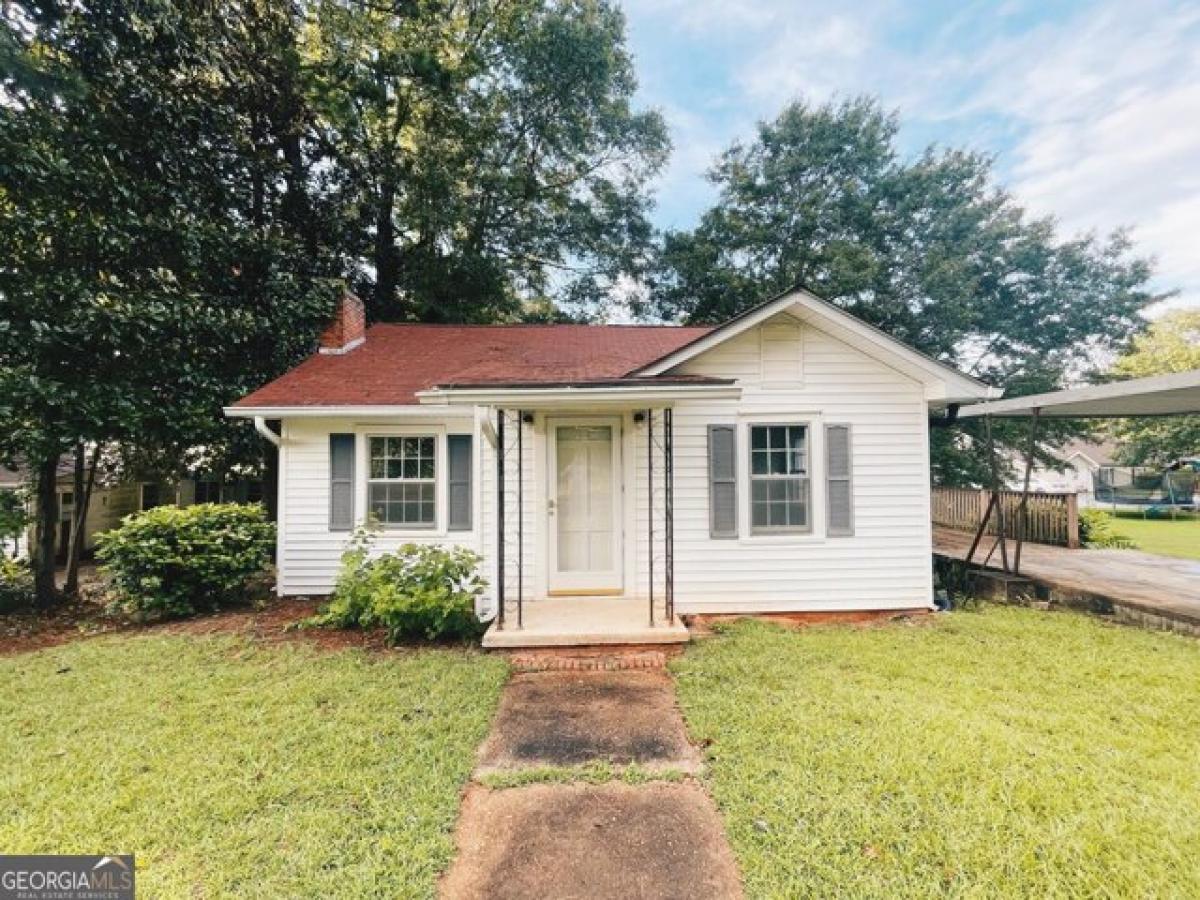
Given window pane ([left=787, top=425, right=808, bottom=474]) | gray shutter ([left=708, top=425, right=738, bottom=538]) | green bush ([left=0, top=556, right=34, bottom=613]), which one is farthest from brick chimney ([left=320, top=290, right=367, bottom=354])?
window pane ([left=787, top=425, right=808, bottom=474])

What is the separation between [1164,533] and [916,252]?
10.4 metres

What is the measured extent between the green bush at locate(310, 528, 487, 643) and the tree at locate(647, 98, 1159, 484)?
12.9 m

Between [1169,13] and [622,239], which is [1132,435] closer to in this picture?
[1169,13]

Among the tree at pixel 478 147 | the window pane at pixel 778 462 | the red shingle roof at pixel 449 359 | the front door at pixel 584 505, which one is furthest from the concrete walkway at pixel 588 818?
the tree at pixel 478 147

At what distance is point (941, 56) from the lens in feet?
37.3

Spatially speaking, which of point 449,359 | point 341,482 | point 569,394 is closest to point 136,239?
point 449,359

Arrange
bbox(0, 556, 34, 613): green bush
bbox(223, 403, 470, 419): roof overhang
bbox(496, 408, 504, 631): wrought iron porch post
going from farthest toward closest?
bbox(0, 556, 34, 613): green bush → bbox(223, 403, 470, 419): roof overhang → bbox(496, 408, 504, 631): wrought iron porch post

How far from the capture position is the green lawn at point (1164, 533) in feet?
35.3

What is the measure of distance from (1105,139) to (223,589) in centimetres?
2140

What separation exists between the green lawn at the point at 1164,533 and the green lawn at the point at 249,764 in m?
13.4

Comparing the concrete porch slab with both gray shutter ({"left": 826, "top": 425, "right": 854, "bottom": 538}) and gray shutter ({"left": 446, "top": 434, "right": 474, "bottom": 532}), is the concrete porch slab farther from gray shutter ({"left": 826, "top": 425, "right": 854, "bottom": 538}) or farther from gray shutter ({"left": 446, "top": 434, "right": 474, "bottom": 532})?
gray shutter ({"left": 826, "top": 425, "right": 854, "bottom": 538})

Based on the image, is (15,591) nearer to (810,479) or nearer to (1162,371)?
(810,479)

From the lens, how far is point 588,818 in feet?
8.64

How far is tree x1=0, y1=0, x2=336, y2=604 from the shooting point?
686cm
